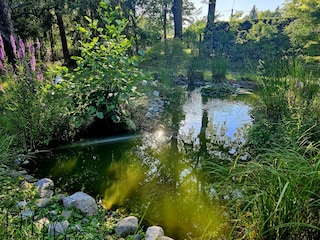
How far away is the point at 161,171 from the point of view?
2.71 metres

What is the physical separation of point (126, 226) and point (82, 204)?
0.40 m

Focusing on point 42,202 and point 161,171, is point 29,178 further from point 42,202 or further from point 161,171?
point 161,171

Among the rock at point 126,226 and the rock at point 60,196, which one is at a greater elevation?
the rock at point 60,196

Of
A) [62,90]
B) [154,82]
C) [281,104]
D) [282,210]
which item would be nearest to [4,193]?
[62,90]

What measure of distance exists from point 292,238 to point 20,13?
6843mm

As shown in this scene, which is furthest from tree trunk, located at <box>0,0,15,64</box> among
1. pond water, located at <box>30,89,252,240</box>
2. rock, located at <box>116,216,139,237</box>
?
rock, located at <box>116,216,139,237</box>

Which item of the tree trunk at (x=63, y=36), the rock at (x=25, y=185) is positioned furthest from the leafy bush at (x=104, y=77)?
the tree trunk at (x=63, y=36)

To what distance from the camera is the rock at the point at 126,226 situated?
173 centimetres

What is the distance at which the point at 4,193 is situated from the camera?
1.93m

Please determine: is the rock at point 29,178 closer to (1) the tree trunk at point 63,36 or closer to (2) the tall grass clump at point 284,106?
(2) the tall grass clump at point 284,106

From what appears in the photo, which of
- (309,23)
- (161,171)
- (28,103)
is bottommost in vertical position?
(161,171)

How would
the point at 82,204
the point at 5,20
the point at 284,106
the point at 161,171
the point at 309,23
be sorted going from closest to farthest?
the point at 82,204, the point at 161,171, the point at 284,106, the point at 5,20, the point at 309,23

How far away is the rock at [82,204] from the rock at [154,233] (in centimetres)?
46

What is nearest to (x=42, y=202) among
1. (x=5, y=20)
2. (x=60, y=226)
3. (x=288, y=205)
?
(x=60, y=226)
